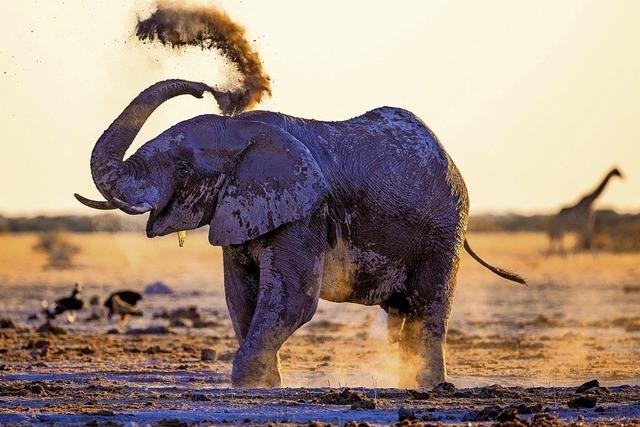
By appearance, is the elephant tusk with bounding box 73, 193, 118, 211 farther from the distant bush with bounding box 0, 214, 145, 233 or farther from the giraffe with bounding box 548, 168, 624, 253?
the distant bush with bounding box 0, 214, 145, 233

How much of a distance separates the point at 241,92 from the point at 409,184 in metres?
1.90

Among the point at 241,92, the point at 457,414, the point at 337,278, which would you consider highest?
the point at 241,92

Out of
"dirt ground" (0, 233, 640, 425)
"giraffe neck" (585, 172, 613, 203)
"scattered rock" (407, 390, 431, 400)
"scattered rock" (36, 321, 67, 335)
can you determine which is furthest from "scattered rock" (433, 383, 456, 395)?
"giraffe neck" (585, 172, 613, 203)

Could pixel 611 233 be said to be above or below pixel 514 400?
above

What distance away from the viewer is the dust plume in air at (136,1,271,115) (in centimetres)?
1579

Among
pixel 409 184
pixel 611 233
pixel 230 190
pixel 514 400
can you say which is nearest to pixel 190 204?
pixel 230 190

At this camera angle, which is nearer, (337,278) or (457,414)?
(457,414)

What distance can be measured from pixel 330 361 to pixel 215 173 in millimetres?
4784

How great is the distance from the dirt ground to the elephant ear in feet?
4.87

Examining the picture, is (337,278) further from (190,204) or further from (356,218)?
(190,204)

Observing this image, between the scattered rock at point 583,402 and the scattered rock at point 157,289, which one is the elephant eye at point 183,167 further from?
the scattered rock at point 157,289

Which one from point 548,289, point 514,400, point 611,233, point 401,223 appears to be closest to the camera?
point 514,400

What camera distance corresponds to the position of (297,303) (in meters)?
14.6

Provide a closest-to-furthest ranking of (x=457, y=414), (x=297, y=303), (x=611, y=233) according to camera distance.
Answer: (x=457, y=414)
(x=297, y=303)
(x=611, y=233)
